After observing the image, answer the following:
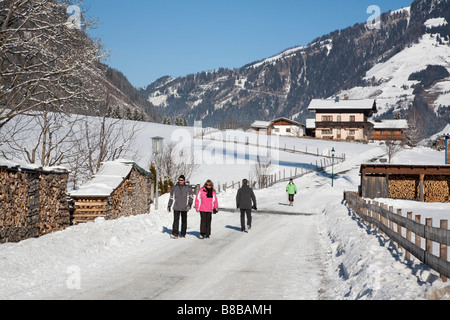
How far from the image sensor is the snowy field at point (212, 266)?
23.9ft

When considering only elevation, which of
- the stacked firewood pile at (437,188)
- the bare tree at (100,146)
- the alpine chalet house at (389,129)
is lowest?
the stacked firewood pile at (437,188)

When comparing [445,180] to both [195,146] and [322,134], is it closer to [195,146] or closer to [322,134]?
[195,146]

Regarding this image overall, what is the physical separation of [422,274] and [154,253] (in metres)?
6.48

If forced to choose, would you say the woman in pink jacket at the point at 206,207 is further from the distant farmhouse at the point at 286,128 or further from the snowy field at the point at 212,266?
the distant farmhouse at the point at 286,128

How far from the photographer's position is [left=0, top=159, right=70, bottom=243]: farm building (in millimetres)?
10866

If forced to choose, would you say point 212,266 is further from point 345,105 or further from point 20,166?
point 345,105

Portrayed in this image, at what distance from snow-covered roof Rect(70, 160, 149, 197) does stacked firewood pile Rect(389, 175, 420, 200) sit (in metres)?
26.2

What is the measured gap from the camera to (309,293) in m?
7.56

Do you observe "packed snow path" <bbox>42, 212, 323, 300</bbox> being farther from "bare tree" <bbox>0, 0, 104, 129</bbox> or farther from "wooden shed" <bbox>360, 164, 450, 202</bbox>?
"wooden shed" <bbox>360, 164, 450, 202</bbox>

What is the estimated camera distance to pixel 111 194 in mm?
17562

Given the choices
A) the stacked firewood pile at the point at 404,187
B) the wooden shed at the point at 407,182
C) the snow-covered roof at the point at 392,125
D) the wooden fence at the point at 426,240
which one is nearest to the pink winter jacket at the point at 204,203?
the wooden fence at the point at 426,240

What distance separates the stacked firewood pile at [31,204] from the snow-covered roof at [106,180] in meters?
1.38

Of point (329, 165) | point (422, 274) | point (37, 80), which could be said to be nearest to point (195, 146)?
point (329, 165)

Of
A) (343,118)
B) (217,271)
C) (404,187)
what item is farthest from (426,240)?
(343,118)
